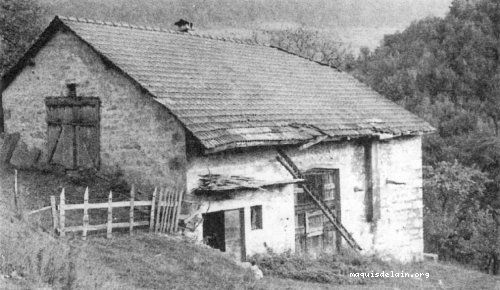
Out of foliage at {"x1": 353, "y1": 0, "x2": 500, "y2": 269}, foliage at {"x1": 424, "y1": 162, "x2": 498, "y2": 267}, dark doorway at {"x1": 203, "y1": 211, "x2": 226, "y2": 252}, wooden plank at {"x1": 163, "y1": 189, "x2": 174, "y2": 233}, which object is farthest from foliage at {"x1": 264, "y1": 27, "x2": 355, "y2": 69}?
wooden plank at {"x1": 163, "y1": 189, "x2": 174, "y2": 233}

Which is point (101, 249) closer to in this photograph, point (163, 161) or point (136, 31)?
point (163, 161)

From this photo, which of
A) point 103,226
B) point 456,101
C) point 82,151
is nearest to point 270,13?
point 456,101

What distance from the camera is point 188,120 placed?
1228cm

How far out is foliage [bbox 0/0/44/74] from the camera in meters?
23.3

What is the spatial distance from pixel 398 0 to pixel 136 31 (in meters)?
45.9

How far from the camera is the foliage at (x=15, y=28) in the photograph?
23328 mm

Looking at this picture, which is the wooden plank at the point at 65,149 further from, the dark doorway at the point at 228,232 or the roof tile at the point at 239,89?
the dark doorway at the point at 228,232

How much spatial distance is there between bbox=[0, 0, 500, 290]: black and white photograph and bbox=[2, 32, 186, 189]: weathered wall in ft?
0.14

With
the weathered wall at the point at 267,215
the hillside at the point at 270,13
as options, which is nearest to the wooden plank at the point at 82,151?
the weathered wall at the point at 267,215

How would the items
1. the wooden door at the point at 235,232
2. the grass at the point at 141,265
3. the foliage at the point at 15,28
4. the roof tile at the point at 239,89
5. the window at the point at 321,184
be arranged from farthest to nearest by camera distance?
the foliage at the point at 15,28 → the window at the point at 321,184 → the roof tile at the point at 239,89 → the wooden door at the point at 235,232 → the grass at the point at 141,265

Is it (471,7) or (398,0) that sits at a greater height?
(398,0)

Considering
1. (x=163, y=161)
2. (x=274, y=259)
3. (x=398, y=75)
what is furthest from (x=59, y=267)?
(x=398, y=75)

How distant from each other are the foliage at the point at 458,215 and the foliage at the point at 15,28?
1812cm

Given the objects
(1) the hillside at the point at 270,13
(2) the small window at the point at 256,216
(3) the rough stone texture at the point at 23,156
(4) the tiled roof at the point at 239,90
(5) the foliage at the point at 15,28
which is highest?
(1) the hillside at the point at 270,13
